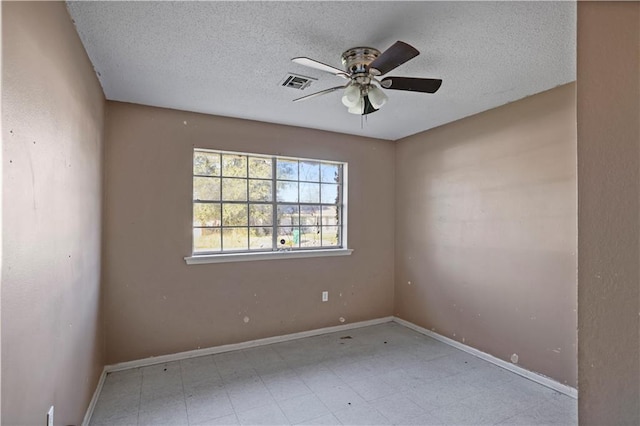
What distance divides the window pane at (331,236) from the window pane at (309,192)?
1.27 ft

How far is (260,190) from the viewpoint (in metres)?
3.86

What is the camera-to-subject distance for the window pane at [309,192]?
4145 millimetres

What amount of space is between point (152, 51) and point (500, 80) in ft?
8.26

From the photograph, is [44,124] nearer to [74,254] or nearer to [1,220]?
[1,220]

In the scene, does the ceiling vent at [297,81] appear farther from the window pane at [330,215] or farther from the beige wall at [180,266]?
the window pane at [330,215]

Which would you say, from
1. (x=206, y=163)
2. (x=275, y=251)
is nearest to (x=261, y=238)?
(x=275, y=251)

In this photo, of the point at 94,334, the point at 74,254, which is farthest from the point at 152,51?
the point at 94,334

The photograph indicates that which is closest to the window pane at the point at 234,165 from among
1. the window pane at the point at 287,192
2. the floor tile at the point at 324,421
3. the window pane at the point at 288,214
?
the window pane at the point at 287,192

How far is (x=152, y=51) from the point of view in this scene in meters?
2.19

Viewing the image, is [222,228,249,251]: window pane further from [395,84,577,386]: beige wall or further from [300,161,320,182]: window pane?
[395,84,577,386]: beige wall

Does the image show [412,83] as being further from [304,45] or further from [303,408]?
[303,408]

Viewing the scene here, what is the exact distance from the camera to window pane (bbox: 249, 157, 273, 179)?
3809 mm

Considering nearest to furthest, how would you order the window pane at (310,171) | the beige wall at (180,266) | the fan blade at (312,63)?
1. the fan blade at (312,63)
2. the beige wall at (180,266)
3. the window pane at (310,171)

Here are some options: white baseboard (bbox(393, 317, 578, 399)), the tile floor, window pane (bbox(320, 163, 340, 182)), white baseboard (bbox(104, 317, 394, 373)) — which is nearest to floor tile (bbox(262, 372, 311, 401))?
the tile floor
